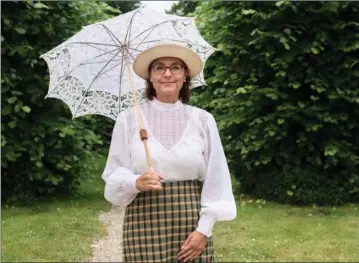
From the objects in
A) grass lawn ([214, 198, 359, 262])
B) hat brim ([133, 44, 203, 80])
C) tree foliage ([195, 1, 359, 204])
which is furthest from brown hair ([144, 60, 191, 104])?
tree foliage ([195, 1, 359, 204])

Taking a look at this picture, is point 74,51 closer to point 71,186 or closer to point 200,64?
point 200,64

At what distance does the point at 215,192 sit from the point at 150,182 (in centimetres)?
32

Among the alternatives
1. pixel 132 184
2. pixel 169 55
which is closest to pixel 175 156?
pixel 132 184

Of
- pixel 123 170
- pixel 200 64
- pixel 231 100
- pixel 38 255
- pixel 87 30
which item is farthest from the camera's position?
pixel 231 100

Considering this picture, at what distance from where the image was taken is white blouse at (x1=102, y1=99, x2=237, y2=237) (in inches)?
96.3

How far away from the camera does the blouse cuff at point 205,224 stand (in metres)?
2.45

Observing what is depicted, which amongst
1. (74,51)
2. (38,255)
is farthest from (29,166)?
(74,51)

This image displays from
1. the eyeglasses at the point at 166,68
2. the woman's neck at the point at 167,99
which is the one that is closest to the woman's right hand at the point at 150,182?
the woman's neck at the point at 167,99

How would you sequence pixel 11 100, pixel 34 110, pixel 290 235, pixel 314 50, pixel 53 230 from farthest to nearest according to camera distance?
pixel 34 110 → pixel 11 100 → pixel 314 50 → pixel 53 230 → pixel 290 235

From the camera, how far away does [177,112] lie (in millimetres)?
2551

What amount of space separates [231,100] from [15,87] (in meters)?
2.94

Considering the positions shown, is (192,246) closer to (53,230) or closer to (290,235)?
(290,235)

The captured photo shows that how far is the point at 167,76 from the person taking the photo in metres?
2.52

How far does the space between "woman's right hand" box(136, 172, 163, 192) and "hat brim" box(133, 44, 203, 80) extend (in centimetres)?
53
